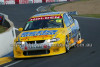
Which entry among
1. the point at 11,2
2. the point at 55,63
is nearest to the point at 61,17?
the point at 55,63

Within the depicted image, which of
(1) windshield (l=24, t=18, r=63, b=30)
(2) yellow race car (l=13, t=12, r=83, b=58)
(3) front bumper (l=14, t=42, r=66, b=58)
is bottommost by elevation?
(3) front bumper (l=14, t=42, r=66, b=58)

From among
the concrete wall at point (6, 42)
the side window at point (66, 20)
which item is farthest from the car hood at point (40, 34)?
the concrete wall at point (6, 42)

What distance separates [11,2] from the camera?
51.3 meters

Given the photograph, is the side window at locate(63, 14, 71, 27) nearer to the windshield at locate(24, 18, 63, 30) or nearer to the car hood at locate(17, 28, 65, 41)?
the windshield at locate(24, 18, 63, 30)

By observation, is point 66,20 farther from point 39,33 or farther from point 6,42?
point 6,42

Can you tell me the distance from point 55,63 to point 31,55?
128cm

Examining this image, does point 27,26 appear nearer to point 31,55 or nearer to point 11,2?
point 31,55

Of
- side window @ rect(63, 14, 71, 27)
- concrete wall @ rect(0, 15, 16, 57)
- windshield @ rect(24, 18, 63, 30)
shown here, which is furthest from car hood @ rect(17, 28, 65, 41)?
concrete wall @ rect(0, 15, 16, 57)

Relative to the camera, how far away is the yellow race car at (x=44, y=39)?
358 inches

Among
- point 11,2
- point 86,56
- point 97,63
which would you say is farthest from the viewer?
point 11,2

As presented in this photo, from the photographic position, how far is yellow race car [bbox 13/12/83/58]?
9.10 m

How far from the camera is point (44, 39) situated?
358 inches

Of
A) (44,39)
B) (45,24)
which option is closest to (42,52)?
(44,39)

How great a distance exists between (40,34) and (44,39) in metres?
0.38
